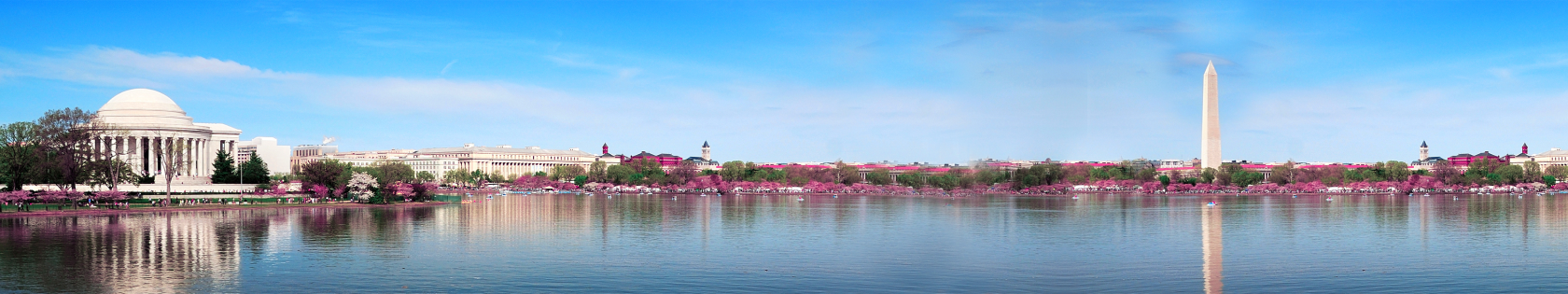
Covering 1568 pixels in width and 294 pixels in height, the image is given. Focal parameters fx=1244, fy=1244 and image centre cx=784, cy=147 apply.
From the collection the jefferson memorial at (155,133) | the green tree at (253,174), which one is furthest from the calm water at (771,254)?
the jefferson memorial at (155,133)

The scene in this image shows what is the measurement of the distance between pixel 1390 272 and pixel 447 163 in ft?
582

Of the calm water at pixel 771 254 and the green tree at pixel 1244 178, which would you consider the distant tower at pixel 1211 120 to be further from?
the calm water at pixel 771 254

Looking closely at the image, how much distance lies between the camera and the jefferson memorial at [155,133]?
273 feet

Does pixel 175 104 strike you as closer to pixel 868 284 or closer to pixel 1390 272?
pixel 868 284

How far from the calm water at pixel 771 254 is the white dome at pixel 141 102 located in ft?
116

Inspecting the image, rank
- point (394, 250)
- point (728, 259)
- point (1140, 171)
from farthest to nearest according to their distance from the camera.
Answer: point (1140, 171) → point (394, 250) → point (728, 259)

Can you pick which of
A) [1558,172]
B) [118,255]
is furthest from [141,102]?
[1558,172]

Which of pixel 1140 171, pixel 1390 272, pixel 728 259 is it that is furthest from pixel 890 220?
pixel 1140 171

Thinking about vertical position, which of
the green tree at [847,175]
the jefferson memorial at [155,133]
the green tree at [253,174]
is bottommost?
the green tree at [847,175]

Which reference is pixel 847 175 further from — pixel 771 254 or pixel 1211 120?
pixel 771 254

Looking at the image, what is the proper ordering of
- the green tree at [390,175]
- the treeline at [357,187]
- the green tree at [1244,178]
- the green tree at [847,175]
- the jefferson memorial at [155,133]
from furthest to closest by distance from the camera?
the green tree at [847,175]
the green tree at [1244,178]
the jefferson memorial at [155,133]
the green tree at [390,175]
the treeline at [357,187]

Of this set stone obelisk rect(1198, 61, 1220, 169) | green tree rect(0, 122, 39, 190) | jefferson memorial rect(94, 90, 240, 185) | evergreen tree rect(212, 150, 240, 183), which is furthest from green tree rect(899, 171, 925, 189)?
green tree rect(0, 122, 39, 190)

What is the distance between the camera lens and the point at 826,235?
1754 inches

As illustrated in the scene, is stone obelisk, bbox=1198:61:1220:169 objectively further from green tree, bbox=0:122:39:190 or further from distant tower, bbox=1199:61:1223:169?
green tree, bbox=0:122:39:190
